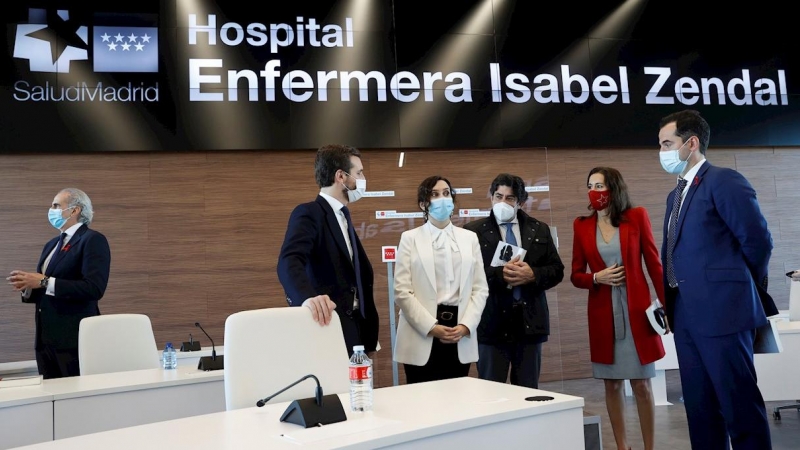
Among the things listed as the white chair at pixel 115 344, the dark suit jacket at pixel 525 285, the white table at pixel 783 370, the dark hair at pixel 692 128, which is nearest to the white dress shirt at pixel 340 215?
the dark suit jacket at pixel 525 285

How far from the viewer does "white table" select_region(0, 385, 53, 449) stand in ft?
7.22

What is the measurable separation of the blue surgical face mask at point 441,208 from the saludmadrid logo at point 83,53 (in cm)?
351

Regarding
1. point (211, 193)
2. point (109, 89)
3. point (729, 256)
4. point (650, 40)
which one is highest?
point (650, 40)

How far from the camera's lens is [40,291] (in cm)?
369

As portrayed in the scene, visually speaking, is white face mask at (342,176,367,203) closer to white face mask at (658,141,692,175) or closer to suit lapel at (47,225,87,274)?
white face mask at (658,141,692,175)

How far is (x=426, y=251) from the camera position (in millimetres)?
3270

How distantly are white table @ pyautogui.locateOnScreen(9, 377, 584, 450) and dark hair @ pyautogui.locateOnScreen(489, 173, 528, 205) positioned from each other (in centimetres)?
170

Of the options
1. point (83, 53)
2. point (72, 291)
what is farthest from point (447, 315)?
point (83, 53)

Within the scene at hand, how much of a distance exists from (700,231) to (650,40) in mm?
4919

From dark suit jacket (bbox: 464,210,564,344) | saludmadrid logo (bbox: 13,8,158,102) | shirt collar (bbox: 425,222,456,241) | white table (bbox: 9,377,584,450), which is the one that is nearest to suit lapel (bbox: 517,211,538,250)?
dark suit jacket (bbox: 464,210,564,344)

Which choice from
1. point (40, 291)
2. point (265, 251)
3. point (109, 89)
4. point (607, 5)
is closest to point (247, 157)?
point (265, 251)

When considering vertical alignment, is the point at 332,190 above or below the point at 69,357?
above

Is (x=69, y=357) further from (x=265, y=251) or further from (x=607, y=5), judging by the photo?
(x=607, y=5)

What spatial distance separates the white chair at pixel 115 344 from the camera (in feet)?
10.5
